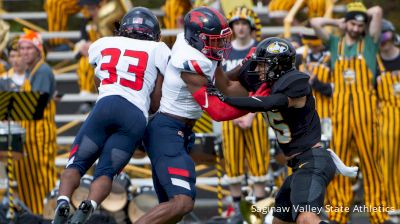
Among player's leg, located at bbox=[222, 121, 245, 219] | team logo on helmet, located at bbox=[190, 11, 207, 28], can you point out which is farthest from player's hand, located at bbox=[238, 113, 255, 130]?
team logo on helmet, located at bbox=[190, 11, 207, 28]

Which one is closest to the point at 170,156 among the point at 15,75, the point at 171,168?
the point at 171,168

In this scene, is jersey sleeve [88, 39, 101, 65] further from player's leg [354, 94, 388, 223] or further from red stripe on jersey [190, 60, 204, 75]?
player's leg [354, 94, 388, 223]

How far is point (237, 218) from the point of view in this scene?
1182 centimetres

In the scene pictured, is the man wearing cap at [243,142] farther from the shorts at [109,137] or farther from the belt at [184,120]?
the shorts at [109,137]

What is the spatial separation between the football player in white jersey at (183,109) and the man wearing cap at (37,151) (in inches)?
134

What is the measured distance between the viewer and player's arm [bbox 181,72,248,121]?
363 inches

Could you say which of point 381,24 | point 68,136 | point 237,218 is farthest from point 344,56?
point 68,136

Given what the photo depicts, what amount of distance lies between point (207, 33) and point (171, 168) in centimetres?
102

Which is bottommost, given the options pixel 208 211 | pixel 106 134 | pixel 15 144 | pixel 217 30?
pixel 208 211

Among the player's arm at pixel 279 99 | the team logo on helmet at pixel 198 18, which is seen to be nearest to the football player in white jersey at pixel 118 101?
the team logo on helmet at pixel 198 18

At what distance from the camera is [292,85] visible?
29.9 feet

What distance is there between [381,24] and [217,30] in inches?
126

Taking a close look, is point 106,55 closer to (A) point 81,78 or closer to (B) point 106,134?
(B) point 106,134

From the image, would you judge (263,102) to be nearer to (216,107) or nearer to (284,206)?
(216,107)
